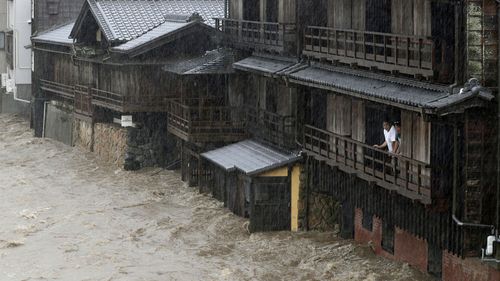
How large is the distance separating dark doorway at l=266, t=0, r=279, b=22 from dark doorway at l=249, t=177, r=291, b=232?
6271 millimetres

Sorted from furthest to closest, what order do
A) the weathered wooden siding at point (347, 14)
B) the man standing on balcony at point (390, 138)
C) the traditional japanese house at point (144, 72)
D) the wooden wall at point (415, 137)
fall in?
the traditional japanese house at point (144, 72) → the weathered wooden siding at point (347, 14) → the man standing on balcony at point (390, 138) → the wooden wall at point (415, 137)

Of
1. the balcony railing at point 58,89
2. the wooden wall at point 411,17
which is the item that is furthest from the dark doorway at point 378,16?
the balcony railing at point 58,89

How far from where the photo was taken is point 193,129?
35.6 metres

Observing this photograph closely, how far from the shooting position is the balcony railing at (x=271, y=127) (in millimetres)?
30828

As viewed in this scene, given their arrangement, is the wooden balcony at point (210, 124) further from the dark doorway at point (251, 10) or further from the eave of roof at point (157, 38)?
the eave of roof at point (157, 38)

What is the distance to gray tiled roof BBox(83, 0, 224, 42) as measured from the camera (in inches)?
1638

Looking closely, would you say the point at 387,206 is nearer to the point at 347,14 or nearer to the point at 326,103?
the point at 326,103

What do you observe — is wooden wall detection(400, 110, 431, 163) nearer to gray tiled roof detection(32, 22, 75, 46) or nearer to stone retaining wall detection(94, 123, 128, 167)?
stone retaining wall detection(94, 123, 128, 167)

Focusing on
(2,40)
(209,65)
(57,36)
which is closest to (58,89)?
(57,36)

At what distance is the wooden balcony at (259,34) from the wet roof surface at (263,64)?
0.40 metres

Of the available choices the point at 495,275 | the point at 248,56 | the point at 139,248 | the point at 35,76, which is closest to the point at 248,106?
the point at 248,56

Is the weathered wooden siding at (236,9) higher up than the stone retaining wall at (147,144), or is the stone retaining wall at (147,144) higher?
the weathered wooden siding at (236,9)

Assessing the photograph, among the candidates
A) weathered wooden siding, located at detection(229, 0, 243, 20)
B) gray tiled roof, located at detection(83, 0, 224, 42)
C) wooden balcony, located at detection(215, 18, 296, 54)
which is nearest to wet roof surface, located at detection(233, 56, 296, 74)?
wooden balcony, located at detection(215, 18, 296, 54)

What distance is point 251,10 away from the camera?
3528cm
